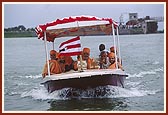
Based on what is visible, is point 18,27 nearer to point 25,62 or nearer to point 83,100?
point 83,100

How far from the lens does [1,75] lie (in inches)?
316

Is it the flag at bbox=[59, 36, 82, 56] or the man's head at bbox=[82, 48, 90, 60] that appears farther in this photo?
the man's head at bbox=[82, 48, 90, 60]

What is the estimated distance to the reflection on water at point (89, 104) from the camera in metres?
9.19

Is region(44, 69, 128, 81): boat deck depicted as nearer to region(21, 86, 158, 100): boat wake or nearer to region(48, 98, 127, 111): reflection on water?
region(21, 86, 158, 100): boat wake

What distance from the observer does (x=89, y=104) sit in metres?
9.42

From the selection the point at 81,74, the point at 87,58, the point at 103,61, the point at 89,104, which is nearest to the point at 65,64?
the point at 87,58

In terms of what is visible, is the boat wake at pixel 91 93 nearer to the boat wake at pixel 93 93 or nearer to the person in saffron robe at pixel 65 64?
the boat wake at pixel 93 93

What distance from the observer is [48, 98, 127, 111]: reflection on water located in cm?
919

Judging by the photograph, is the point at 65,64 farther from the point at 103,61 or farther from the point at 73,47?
the point at 73,47

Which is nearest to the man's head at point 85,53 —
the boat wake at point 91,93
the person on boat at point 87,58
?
the person on boat at point 87,58

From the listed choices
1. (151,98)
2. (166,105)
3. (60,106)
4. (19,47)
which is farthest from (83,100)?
(19,47)

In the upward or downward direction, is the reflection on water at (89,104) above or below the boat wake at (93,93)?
below

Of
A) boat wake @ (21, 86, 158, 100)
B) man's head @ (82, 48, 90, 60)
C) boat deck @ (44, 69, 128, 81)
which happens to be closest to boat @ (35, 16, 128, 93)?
boat deck @ (44, 69, 128, 81)

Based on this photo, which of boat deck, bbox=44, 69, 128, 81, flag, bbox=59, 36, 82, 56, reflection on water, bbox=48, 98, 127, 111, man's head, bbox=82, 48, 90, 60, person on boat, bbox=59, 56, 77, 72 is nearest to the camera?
flag, bbox=59, 36, 82, 56
